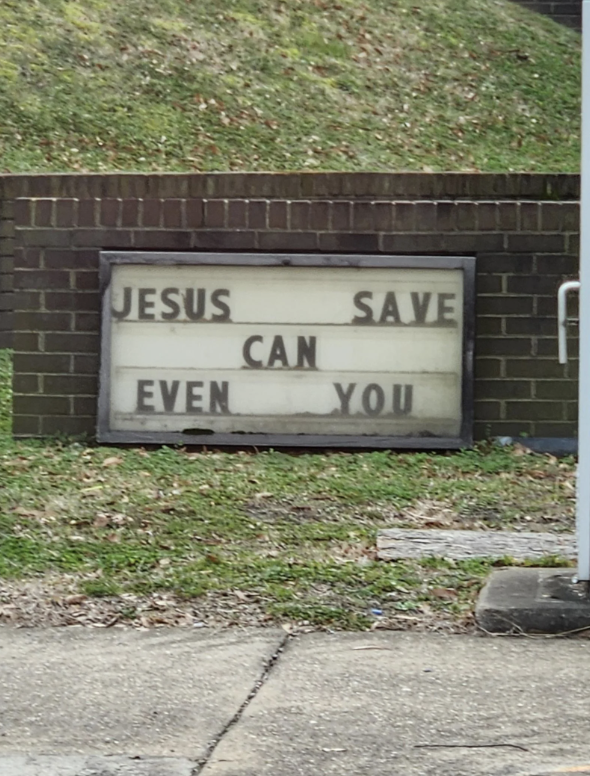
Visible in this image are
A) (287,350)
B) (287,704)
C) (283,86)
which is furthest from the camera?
(283,86)

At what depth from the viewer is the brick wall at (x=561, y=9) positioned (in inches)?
910

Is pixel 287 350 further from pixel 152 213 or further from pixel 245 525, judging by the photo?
pixel 245 525

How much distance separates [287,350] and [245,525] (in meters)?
2.03

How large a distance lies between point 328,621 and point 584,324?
1.44 meters

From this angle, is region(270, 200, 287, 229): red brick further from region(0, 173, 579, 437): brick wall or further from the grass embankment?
the grass embankment

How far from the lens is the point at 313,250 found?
28.0ft

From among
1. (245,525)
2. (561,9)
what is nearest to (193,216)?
(245,525)

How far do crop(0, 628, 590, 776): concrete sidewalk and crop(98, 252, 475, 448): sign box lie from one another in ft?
11.4

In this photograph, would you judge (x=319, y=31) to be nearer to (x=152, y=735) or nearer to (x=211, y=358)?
(x=211, y=358)

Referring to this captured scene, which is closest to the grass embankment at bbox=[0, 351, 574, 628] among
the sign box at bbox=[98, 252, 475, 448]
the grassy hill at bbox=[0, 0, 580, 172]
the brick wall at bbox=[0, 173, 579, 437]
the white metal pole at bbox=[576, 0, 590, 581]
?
the sign box at bbox=[98, 252, 475, 448]

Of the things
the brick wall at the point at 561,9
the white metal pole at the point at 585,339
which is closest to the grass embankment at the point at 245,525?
the white metal pole at the point at 585,339

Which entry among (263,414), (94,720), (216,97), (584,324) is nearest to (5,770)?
(94,720)

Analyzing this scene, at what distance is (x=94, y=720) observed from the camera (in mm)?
4035

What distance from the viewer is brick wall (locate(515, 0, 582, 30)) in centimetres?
2311
